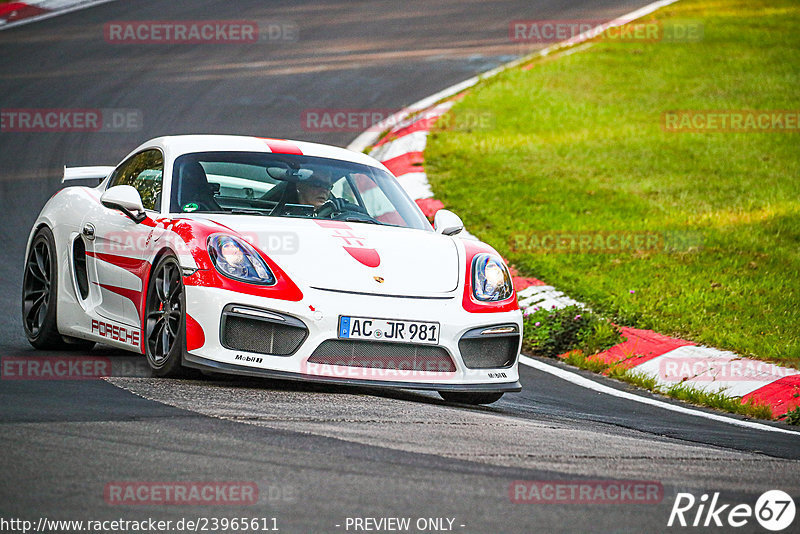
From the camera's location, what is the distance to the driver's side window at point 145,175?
663 centimetres

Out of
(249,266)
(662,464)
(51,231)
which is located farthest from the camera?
(51,231)

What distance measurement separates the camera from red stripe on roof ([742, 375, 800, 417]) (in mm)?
6922

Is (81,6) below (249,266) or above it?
above

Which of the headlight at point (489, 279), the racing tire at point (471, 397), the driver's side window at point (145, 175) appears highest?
the driver's side window at point (145, 175)

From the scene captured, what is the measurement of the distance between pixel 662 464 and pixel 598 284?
15.7 feet

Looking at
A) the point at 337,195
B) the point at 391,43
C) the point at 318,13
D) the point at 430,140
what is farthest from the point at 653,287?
the point at 318,13

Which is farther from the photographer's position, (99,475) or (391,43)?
(391,43)

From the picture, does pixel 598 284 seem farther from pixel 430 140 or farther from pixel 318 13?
pixel 318 13

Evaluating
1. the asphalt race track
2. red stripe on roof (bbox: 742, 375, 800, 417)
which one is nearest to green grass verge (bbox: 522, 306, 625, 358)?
the asphalt race track

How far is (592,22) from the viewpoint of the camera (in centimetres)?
2100

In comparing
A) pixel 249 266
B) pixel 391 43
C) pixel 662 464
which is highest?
pixel 391 43

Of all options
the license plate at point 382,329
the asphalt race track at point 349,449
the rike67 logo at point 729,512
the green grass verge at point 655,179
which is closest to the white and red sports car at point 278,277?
the license plate at point 382,329

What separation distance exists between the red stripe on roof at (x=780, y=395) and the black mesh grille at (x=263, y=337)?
122 inches

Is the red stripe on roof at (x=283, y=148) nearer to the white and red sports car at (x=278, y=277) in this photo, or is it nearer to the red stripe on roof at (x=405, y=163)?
the white and red sports car at (x=278, y=277)
